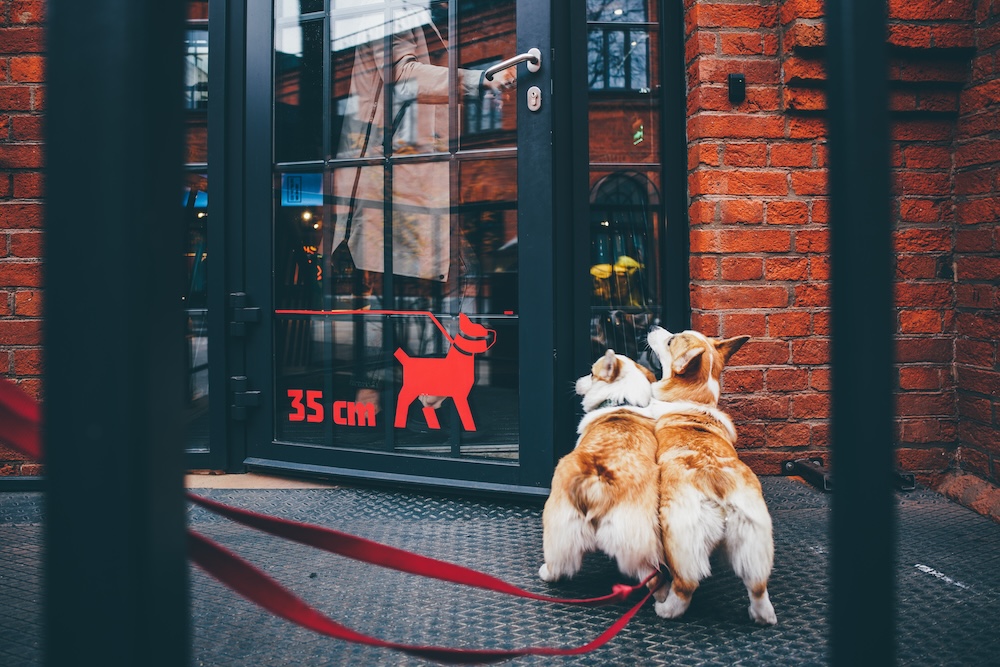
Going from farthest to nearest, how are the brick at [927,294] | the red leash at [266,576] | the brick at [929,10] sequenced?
the brick at [927,294] → the brick at [929,10] → the red leash at [266,576]

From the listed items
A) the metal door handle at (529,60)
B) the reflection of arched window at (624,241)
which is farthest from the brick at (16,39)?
the reflection of arched window at (624,241)

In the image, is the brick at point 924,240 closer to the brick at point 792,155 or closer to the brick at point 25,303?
the brick at point 792,155

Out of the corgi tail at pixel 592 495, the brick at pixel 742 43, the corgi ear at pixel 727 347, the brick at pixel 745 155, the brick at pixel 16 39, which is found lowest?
the corgi tail at pixel 592 495

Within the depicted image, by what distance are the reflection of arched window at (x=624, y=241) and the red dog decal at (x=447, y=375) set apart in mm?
577

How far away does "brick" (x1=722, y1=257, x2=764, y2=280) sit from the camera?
270 cm

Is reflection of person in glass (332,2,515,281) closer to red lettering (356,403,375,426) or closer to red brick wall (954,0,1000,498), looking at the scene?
red lettering (356,403,375,426)

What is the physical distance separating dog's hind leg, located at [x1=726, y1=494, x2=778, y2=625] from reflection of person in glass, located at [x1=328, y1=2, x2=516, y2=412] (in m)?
1.61

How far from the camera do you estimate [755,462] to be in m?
2.76

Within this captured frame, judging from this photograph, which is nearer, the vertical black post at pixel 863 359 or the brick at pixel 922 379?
the vertical black post at pixel 863 359

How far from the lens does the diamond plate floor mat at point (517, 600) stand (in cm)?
159

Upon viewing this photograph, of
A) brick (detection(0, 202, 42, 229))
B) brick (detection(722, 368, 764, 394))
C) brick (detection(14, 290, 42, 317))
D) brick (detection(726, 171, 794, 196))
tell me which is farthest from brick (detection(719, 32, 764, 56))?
brick (detection(14, 290, 42, 317))

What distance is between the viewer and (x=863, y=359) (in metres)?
0.56

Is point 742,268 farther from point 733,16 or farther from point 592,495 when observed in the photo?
point 592,495

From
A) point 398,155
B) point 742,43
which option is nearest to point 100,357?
point 398,155
